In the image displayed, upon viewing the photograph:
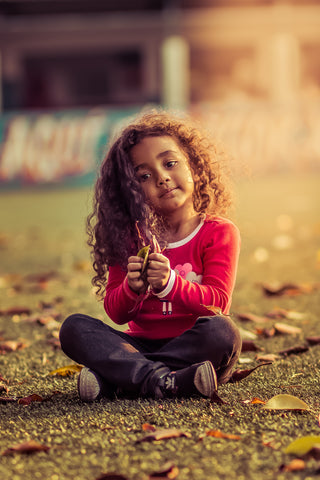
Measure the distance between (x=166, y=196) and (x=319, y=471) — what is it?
3.93ft

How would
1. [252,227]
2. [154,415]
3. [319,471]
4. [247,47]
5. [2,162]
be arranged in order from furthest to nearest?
1. [247,47]
2. [2,162]
3. [252,227]
4. [154,415]
5. [319,471]

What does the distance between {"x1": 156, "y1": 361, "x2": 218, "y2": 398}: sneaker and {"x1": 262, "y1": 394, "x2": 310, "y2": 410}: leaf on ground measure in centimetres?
19

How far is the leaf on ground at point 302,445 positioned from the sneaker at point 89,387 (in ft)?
2.53

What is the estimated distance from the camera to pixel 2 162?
1198cm

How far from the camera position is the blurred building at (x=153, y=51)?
18344 millimetres

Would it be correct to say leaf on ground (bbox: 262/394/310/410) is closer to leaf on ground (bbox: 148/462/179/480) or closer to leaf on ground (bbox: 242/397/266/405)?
leaf on ground (bbox: 242/397/266/405)

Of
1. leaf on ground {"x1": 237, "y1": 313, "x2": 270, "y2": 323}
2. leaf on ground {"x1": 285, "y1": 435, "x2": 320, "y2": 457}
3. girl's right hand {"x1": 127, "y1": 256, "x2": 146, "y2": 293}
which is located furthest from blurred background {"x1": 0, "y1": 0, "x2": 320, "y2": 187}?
leaf on ground {"x1": 285, "y1": 435, "x2": 320, "y2": 457}

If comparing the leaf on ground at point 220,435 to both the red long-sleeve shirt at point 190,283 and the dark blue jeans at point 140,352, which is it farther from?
the red long-sleeve shirt at point 190,283

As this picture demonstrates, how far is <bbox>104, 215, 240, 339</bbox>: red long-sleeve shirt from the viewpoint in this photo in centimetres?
244

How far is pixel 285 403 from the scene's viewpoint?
211 cm

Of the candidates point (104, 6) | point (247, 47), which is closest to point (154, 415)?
point (104, 6)

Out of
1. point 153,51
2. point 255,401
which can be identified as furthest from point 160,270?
point 153,51

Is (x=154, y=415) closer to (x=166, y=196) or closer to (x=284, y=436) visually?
(x=284, y=436)

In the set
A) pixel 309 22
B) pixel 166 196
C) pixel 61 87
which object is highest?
pixel 309 22
